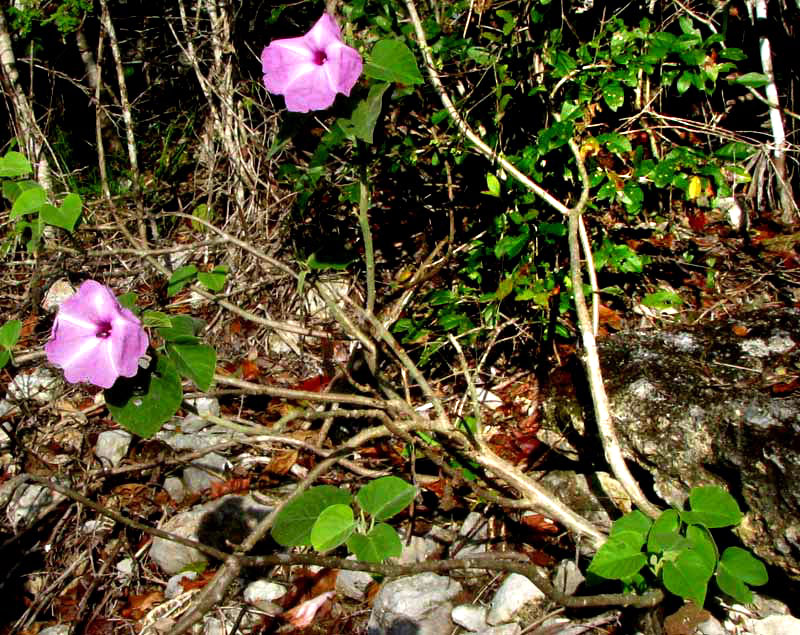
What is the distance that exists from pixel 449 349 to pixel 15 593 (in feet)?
5.02

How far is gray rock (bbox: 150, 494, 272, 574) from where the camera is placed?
6.98 ft

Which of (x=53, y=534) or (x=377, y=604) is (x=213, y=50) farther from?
(x=377, y=604)

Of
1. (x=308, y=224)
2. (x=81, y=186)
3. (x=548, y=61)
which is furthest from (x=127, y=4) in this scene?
(x=548, y=61)

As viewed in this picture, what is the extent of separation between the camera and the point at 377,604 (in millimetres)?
1853

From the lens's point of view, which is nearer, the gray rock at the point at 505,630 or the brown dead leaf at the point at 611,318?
the gray rock at the point at 505,630

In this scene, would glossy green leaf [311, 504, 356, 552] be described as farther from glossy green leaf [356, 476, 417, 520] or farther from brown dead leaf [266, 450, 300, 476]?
brown dead leaf [266, 450, 300, 476]

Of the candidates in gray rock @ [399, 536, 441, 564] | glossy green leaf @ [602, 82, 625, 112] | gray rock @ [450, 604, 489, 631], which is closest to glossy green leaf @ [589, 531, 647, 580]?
gray rock @ [450, 604, 489, 631]

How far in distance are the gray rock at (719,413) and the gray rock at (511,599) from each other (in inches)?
12.4

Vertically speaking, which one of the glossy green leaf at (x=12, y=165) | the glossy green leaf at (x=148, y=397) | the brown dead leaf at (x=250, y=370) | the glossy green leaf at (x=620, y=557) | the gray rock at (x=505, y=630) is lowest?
the gray rock at (x=505, y=630)

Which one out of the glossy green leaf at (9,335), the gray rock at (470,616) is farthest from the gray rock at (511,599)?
the glossy green leaf at (9,335)

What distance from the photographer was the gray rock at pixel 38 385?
8.98ft

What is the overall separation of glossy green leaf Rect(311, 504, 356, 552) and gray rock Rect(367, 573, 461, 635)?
0.52 m

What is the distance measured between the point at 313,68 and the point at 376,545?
0.96 metres

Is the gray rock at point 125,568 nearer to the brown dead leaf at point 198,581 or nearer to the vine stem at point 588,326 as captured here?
the brown dead leaf at point 198,581
